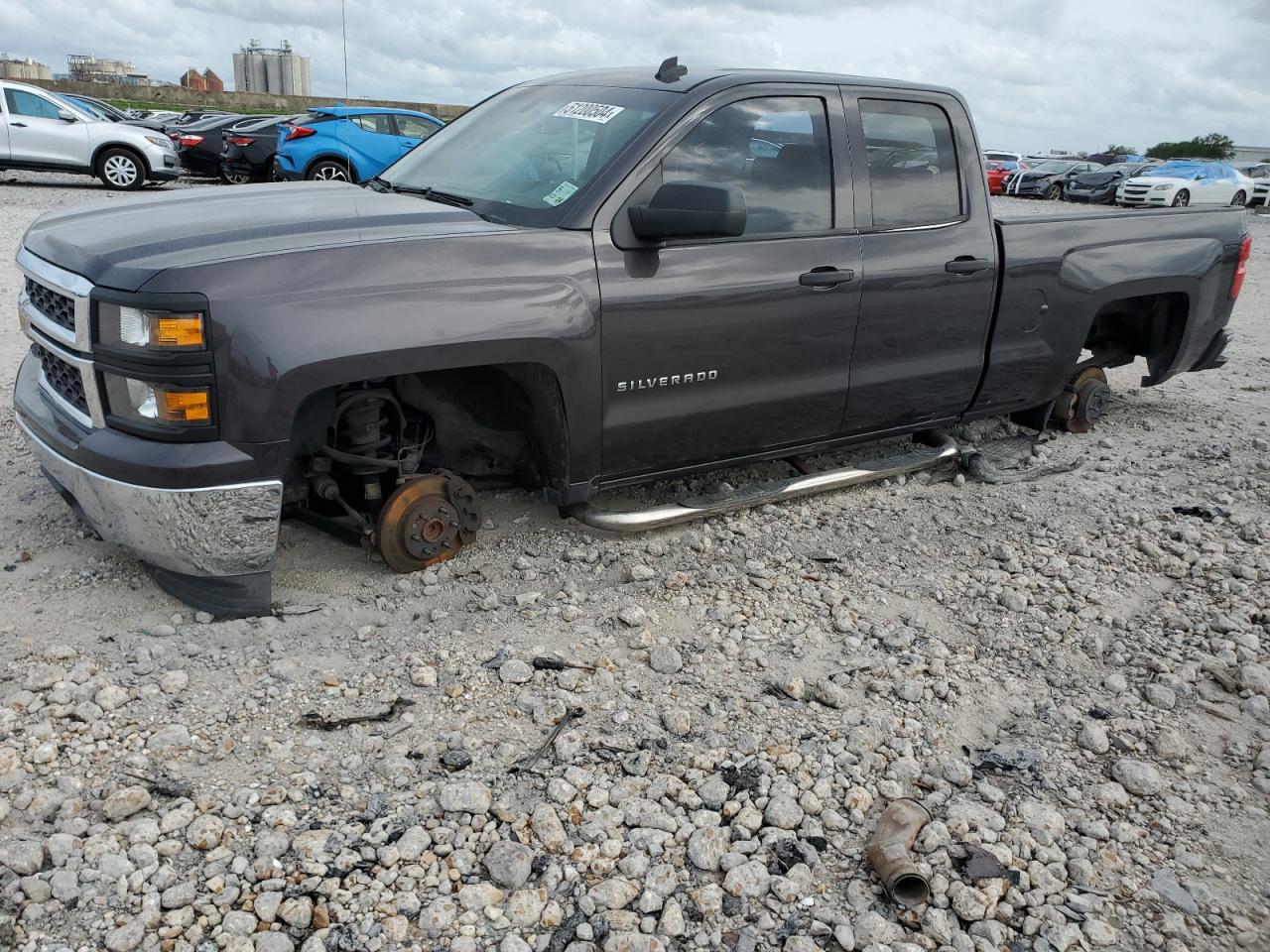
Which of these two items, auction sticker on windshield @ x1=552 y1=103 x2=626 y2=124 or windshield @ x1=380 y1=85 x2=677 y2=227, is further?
auction sticker on windshield @ x1=552 y1=103 x2=626 y2=124

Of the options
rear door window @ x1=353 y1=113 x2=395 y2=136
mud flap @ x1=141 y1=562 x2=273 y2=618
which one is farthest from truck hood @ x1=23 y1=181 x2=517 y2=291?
rear door window @ x1=353 y1=113 x2=395 y2=136

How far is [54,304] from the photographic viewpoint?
3402 millimetres

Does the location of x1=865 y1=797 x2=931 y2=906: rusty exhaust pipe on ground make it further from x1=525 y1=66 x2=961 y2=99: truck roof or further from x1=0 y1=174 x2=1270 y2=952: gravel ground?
x1=525 y1=66 x2=961 y2=99: truck roof

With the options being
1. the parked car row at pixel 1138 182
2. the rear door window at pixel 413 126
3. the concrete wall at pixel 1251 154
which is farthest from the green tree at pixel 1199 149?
the rear door window at pixel 413 126

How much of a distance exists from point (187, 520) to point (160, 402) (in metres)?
0.37

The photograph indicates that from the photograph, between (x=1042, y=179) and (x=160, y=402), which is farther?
(x=1042, y=179)

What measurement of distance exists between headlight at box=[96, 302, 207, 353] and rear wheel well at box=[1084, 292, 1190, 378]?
4.38m

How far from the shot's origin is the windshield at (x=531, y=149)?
3.80 m

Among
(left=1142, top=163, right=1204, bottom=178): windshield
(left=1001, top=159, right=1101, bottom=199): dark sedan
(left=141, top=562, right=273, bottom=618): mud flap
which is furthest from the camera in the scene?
(left=1001, top=159, right=1101, bottom=199): dark sedan

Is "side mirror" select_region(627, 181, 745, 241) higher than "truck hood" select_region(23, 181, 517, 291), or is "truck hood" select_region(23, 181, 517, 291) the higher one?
"side mirror" select_region(627, 181, 745, 241)

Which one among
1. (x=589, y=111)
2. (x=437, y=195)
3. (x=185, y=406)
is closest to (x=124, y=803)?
(x=185, y=406)

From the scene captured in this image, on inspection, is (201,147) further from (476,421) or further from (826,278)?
(826,278)

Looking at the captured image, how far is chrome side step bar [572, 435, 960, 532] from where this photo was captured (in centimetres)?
410

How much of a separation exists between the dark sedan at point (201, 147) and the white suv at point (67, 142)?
219cm
